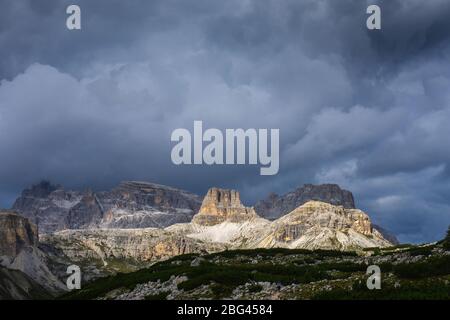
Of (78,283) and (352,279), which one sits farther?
(78,283)

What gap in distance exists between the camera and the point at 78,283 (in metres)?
54.8
